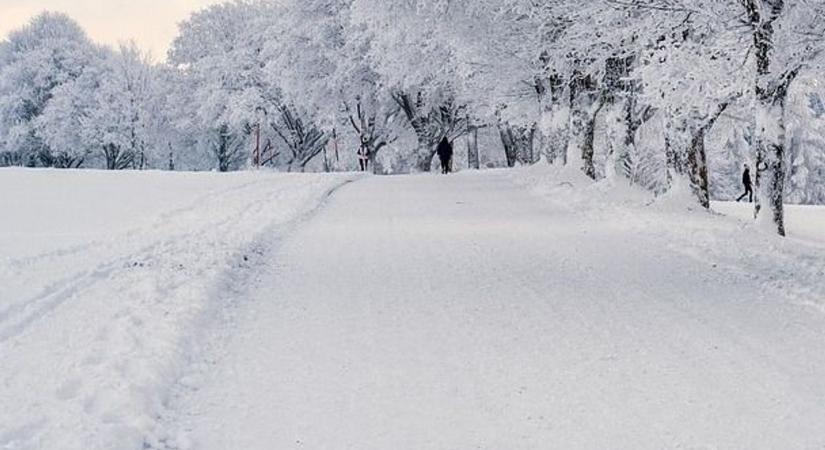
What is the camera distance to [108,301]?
25.5 feet

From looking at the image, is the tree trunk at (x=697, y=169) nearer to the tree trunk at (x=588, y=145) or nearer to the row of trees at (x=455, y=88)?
the row of trees at (x=455, y=88)

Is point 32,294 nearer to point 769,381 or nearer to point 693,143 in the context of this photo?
point 769,381

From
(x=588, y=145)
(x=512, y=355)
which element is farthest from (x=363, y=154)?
(x=512, y=355)

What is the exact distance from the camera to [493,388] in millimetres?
5516

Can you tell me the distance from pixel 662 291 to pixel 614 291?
19.3 inches

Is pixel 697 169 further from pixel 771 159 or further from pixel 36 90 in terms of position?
pixel 36 90

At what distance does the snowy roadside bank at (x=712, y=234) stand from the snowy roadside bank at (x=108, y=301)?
5701 mm

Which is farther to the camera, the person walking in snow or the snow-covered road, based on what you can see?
the person walking in snow

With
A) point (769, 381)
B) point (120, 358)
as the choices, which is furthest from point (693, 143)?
point (120, 358)

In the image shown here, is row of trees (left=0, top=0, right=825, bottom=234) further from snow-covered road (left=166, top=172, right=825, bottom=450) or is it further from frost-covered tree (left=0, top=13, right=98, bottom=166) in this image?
snow-covered road (left=166, top=172, right=825, bottom=450)

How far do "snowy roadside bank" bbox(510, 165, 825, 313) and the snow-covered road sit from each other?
103 millimetres

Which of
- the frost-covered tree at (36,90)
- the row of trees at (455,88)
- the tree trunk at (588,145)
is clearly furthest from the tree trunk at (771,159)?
the frost-covered tree at (36,90)

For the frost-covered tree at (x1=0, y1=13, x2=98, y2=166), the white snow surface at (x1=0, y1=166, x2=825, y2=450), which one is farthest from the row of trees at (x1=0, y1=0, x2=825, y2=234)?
the white snow surface at (x1=0, y1=166, x2=825, y2=450)

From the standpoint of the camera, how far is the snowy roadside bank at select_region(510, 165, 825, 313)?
365 inches
